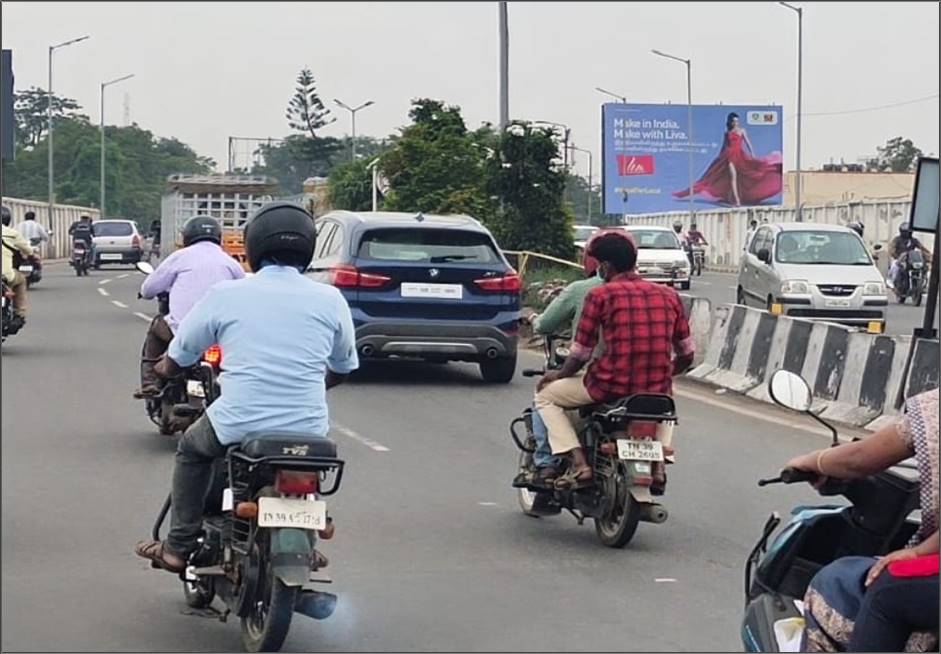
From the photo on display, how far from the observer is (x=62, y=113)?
25.5 ft

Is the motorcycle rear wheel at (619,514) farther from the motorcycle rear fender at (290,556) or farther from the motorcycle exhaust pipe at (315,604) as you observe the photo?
the motorcycle rear fender at (290,556)

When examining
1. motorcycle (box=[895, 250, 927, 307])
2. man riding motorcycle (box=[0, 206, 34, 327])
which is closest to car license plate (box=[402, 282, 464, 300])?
man riding motorcycle (box=[0, 206, 34, 327])

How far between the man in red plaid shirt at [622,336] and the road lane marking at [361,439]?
133 inches

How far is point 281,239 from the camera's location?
6340mm

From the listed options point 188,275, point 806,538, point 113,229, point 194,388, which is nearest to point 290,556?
point 806,538

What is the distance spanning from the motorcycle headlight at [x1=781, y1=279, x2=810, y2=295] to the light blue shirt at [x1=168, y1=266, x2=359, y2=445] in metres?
18.7

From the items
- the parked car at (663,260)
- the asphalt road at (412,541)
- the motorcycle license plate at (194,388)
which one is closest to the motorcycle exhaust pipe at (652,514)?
the asphalt road at (412,541)

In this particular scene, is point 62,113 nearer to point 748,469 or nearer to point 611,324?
point 611,324

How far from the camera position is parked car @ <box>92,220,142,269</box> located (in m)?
36.4

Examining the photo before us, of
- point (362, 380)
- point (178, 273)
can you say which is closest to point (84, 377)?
point (362, 380)

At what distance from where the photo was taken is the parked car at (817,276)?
2434 cm

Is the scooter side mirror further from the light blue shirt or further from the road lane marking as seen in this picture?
the road lane marking

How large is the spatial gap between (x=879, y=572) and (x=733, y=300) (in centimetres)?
2920

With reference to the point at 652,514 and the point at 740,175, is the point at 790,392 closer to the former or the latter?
the point at 652,514
